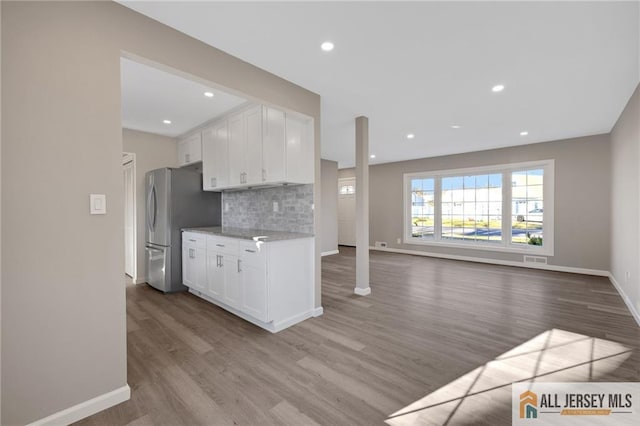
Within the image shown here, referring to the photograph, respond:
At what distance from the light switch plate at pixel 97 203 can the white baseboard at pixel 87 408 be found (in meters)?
1.15

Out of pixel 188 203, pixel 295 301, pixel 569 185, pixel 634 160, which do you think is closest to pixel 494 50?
pixel 634 160

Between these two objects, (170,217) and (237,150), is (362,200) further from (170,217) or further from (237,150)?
(170,217)

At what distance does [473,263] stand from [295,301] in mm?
4920

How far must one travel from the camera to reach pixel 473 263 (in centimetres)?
619

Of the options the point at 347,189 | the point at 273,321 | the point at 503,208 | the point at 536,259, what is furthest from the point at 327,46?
the point at 347,189

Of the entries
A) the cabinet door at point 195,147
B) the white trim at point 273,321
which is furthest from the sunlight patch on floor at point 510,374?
the cabinet door at point 195,147

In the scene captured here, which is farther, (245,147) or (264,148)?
(245,147)

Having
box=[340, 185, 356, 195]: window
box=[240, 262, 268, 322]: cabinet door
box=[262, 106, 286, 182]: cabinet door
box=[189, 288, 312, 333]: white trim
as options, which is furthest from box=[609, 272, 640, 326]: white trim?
box=[340, 185, 356, 195]: window

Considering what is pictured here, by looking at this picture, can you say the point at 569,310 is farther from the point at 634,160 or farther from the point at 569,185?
the point at 569,185

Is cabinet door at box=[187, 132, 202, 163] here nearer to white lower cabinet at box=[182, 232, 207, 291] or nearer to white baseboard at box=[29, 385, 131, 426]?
white lower cabinet at box=[182, 232, 207, 291]

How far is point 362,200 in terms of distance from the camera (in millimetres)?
3834

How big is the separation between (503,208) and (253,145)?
5.64 m

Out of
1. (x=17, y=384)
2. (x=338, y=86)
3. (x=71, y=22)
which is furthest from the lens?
(x=338, y=86)

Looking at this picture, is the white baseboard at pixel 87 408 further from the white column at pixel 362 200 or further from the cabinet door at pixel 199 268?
the white column at pixel 362 200
